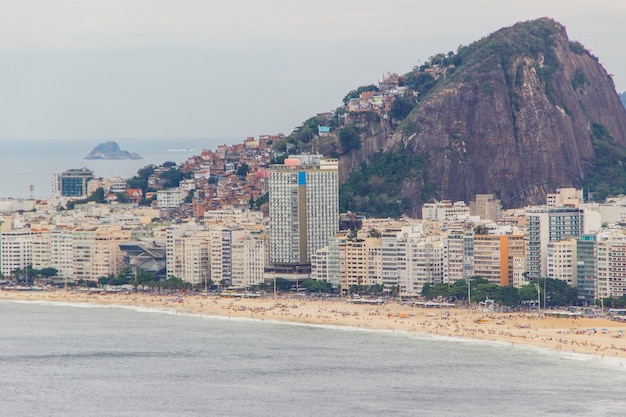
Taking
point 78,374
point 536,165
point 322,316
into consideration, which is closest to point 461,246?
point 322,316

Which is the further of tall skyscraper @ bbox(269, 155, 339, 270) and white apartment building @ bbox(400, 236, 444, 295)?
tall skyscraper @ bbox(269, 155, 339, 270)

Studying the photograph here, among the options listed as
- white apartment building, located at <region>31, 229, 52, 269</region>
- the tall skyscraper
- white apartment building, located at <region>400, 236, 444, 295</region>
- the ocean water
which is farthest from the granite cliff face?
the ocean water

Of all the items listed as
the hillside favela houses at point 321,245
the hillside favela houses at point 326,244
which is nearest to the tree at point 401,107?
the hillside favela houses at point 321,245

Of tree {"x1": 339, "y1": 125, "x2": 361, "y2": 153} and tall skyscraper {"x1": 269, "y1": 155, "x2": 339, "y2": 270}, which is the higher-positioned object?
tree {"x1": 339, "y1": 125, "x2": 361, "y2": 153}

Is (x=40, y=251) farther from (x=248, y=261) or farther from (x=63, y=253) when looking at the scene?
(x=248, y=261)

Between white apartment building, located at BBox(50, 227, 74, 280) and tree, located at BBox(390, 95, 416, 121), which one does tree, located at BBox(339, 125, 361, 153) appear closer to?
tree, located at BBox(390, 95, 416, 121)

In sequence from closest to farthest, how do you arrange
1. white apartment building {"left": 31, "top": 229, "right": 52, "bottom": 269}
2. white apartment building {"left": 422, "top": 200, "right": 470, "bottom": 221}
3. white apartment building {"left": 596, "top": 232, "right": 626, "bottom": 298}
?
white apartment building {"left": 596, "top": 232, "right": 626, "bottom": 298}, white apartment building {"left": 31, "top": 229, "right": 52, "bottom": 269}, white apartment building {"left": 422, "top": 200, "right": 470, "bottom": 221}
